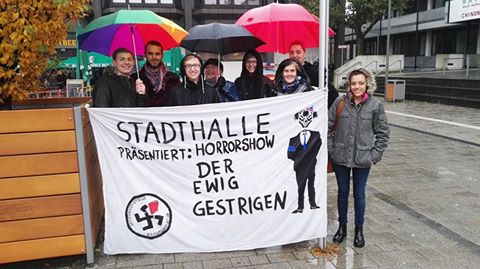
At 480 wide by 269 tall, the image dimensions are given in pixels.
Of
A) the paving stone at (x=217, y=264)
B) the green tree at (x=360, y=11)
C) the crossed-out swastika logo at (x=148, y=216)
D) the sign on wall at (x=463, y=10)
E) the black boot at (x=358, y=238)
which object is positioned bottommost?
the paving stone at (x=217, y=264)

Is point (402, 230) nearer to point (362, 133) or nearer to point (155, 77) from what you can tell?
point (362, 133)

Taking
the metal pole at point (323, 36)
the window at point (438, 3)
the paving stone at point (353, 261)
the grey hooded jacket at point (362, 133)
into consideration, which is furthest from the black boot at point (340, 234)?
the window at point (438, 3)

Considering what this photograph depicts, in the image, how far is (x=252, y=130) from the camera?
3.74 meters

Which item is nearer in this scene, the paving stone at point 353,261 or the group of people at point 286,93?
the paving stone at point 353,261

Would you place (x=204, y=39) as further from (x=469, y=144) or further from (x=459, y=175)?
(x=469, y=144)

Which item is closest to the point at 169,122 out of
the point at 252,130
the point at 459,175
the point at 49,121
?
the point at 252,130

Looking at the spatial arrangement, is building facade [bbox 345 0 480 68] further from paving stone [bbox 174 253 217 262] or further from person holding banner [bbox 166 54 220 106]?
paving stone [bbox 174 253 217 262]

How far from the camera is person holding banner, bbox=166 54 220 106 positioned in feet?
13.5

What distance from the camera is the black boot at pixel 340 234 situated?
4.18 m

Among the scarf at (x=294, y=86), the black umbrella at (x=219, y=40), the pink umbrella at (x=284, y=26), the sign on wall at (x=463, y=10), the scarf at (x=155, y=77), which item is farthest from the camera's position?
the sign on wall at (x=463, y=10)

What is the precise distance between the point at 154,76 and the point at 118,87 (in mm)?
747

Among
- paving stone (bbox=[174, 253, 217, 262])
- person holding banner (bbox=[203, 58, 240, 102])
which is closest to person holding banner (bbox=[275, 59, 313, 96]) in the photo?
person holding banner (bbox=[203, 58, 240, 102])

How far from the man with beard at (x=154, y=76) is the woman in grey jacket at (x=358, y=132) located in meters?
2.06

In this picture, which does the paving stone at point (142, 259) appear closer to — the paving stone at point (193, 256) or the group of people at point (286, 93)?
the paving stone at point (193, 256)
